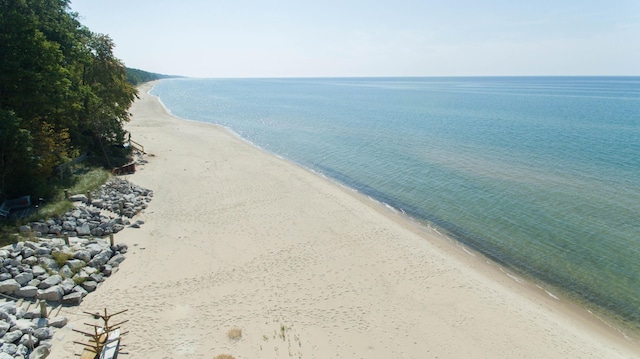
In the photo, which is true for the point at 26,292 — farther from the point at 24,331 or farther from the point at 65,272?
the point at 24,331

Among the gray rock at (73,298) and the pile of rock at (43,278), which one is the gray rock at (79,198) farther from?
the gray rock at (73,298)

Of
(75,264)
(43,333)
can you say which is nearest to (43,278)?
(75,264)

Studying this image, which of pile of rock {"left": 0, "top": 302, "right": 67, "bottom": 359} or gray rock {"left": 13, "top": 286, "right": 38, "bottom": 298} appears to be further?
gray rock {"left": 13, "top": 286, "right": 38, "bottom": 298}

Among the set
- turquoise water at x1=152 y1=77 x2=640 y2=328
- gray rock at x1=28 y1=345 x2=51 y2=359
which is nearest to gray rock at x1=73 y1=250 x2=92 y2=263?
gray rock at x1=28 y1=345 x2=51 y2=359

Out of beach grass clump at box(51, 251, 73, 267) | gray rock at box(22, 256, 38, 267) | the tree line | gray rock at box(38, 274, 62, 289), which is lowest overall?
gray rock at box(38, 274, 62, 289)

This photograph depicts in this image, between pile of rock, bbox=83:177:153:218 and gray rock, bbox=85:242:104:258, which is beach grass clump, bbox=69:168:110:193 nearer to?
pile of rock, bbox=83:177:153:218

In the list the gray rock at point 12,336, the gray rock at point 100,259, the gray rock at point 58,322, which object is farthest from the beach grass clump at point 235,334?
the gray rock at point 100,259

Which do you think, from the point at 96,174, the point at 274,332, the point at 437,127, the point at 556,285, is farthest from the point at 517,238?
the point at 437,127

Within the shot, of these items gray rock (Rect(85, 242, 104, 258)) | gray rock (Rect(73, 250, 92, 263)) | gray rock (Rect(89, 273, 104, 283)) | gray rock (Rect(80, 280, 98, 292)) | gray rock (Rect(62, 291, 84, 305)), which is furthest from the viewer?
gray rock (Rect(85, 242, 104, 258))
